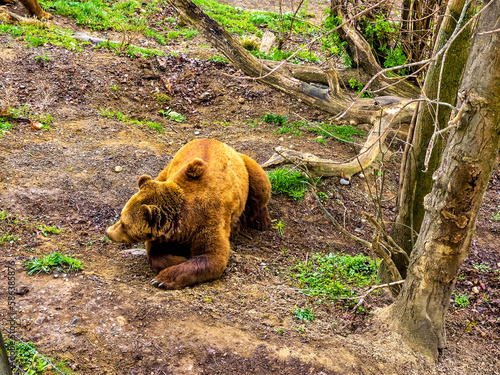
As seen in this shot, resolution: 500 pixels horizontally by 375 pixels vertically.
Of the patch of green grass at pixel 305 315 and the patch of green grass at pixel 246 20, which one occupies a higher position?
the patch of green grass at pixel 246 20

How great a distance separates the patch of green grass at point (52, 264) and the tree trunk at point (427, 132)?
3265mm

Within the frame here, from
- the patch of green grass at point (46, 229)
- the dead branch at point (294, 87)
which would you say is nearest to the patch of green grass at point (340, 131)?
the dead branch at point (294, 87)

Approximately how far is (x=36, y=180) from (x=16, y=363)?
11.5 feet

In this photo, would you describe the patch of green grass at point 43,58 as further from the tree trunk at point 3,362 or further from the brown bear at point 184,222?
the tree trunk at point 3,362

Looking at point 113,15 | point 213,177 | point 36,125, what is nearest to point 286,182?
point 213,177

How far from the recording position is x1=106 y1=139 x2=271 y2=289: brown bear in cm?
498

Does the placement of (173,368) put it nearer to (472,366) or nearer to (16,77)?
(472,366)

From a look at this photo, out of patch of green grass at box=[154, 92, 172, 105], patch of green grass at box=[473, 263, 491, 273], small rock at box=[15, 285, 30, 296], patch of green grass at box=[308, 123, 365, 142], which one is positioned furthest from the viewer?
patch of green grass at box=[154, 92, 172, 105]

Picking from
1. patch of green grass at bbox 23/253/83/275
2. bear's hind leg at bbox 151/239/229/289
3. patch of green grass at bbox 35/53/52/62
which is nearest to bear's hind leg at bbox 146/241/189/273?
bear's hind leg at bbox 151/239/229/289

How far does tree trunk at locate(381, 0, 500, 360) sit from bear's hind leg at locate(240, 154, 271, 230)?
8.48 ft

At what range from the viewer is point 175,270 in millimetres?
4902

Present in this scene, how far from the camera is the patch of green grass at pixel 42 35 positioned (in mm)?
10148

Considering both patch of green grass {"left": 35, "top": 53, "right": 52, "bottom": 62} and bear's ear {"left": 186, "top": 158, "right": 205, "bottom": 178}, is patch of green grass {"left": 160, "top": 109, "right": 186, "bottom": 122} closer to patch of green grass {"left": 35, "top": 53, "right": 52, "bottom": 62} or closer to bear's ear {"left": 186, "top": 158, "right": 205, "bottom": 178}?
→ patch of green grass {"left": 35, "top": 53, "right": 52, "bottom": 62}

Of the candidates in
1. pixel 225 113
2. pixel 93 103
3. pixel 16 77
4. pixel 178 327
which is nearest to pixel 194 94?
pixel 225 113
